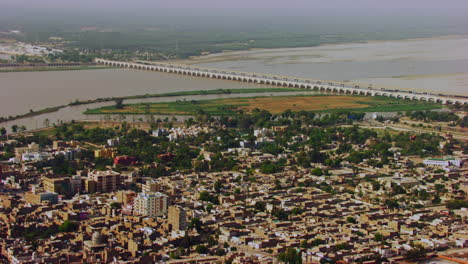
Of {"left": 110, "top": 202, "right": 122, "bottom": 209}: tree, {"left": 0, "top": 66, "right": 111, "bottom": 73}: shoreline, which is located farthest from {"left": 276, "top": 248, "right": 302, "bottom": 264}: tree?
{"left": 0, "top": 66, "right": 111, "bottom": 73}: shoreline

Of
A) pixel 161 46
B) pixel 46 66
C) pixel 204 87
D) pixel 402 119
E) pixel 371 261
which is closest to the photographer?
pixel 371 261

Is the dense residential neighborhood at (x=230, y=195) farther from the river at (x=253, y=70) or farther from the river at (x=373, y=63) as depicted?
the river at (x=373, y=63)

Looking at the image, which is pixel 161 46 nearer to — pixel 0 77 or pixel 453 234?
pixel 0 77

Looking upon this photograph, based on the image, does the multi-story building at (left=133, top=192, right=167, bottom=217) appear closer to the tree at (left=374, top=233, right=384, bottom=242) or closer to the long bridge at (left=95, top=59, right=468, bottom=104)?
the tree at (left=374, top=233, right=384, bottom=242)

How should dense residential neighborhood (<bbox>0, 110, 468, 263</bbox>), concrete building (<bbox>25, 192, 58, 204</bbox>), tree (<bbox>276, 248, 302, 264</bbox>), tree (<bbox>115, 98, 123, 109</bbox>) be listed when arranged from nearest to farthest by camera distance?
tree (<bbox>276, 248, 302, 264</bbox>) < dense residential neighborhood (<bbox>0, 110, 468, 263</bbox>) < concrete building (<bbox>25, 192, 58, 204</bbox>) < tree (<bbox>115, 98, 123, 109</bbox>)

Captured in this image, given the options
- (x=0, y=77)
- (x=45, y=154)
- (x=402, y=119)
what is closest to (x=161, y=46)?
(x=0, y=77)

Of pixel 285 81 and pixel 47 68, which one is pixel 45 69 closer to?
pixel 47 68
